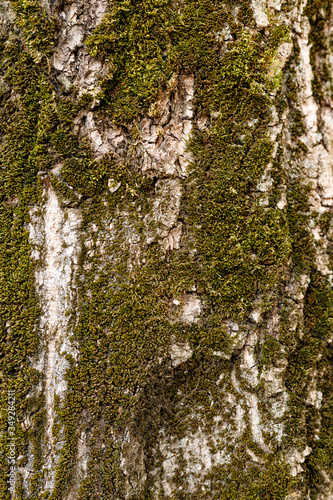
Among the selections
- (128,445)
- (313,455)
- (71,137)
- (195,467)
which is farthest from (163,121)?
(313,455)

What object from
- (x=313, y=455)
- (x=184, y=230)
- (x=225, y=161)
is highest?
(x=225, y=161)

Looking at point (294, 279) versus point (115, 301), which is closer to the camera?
point (115, 301)

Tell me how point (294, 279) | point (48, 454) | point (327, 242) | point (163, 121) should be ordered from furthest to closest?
1. point (327, 242)
2. point (294, 279)
3. point (163, 121)
4. point (48, 454)

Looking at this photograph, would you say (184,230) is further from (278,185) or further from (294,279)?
(294,279)

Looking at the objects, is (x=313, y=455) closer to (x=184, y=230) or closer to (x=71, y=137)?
(x=184, y=230)

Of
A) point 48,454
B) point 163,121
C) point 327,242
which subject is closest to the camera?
point 48,454

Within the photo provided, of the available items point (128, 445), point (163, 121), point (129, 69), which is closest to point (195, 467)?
point (128, 445)

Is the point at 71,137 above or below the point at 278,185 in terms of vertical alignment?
above
